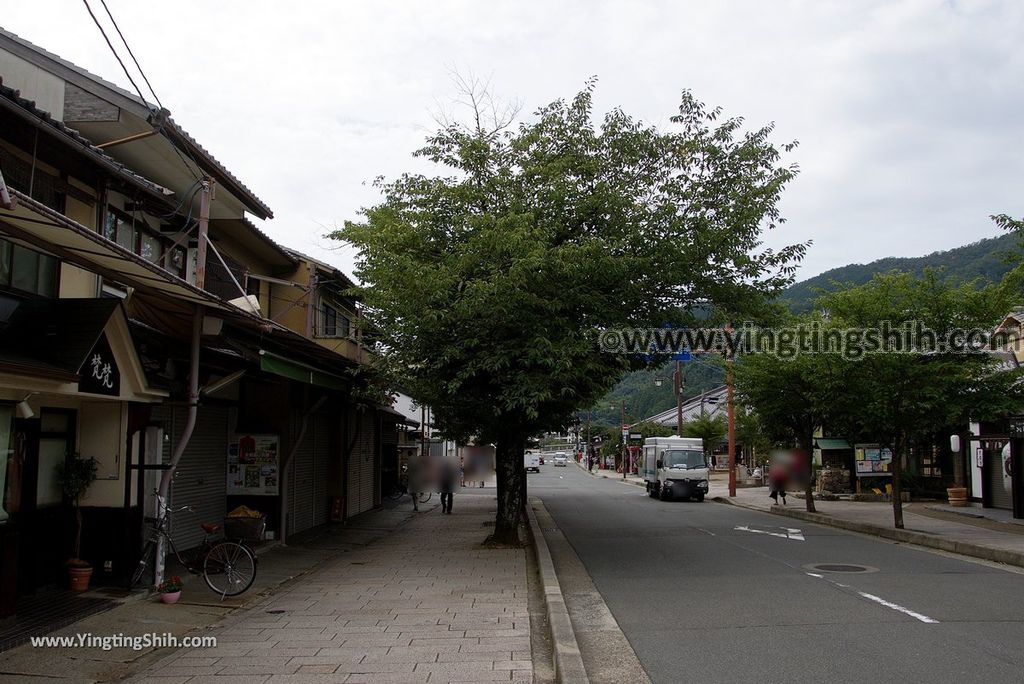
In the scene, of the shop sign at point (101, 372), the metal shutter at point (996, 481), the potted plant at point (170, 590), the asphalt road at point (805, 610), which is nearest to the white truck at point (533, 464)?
the metal shutter at point (996, 481)

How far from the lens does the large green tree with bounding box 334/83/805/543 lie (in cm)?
1325

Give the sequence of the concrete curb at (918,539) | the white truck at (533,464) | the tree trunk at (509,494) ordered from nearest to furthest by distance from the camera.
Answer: the concrete curb at (918,539) < the tree trunk at (509,494) < the white truck at (533,464)

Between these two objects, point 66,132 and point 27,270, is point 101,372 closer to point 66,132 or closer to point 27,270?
point 27,270

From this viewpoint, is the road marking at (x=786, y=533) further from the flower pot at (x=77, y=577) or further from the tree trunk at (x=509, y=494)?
the flower pot at (x=77, y=577)

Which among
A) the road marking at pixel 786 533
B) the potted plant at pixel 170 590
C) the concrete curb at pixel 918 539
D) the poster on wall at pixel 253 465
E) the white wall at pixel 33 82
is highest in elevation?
the white wall at pixel 33 82

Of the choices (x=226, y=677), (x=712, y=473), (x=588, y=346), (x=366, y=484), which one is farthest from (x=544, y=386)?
(x=712, y=473)

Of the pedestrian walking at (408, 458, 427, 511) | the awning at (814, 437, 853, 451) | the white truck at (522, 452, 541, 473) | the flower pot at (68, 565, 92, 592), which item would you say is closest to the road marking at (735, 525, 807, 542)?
the pedestrian walking at (408, 458, 427, 511)

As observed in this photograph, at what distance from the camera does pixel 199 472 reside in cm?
1398

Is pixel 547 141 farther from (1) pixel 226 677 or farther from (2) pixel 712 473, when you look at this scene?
(2) pixel 712 473

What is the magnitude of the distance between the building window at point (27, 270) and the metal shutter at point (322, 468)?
396 inches

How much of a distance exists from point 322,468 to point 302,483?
1907mm

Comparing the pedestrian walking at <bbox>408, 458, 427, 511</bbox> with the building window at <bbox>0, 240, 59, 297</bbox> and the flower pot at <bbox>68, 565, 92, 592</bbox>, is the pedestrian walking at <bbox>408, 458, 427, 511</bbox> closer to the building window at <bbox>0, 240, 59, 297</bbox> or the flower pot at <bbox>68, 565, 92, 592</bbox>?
the flower pot at <bbox>68, 565, 92, 592</bbox>

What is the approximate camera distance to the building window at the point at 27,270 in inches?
334

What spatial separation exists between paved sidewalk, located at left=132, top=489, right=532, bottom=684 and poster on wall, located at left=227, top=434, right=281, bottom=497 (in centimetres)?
241
